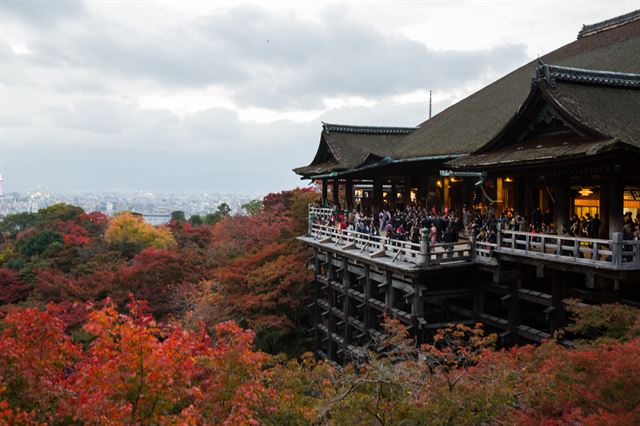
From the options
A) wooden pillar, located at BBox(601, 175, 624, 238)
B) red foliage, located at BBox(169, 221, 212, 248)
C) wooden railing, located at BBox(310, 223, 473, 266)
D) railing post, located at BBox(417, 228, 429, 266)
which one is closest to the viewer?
wooden pillar, located at BBox(601, 175, 624, 238)

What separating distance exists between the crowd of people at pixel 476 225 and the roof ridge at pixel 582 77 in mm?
4366

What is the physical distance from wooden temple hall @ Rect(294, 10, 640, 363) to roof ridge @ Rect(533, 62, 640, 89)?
0.15 feet

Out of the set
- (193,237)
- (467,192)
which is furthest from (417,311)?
(193,237)

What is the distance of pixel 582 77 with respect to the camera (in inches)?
664

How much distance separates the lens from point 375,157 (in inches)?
1022

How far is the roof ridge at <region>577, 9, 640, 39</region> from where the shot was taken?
27328 millimetres

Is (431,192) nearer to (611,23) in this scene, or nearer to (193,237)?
(611,23)

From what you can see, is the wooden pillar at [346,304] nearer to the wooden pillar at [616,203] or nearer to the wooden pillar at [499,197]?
the wooden pillar at [499,197]

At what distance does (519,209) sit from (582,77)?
17.6 feet

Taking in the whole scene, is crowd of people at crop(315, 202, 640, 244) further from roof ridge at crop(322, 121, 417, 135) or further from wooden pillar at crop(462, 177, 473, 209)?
roof ridge at crop(322, 121, 417, 135)

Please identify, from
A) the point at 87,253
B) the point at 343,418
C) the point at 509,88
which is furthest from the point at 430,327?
the point at 87,253

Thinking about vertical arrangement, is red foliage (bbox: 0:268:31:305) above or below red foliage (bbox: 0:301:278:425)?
below

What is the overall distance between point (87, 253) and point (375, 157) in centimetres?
2776

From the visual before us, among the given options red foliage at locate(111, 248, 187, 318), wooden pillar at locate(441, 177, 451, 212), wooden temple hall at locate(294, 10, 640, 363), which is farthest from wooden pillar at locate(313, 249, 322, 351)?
red foliage at locate(111, 248, 187, 318)
